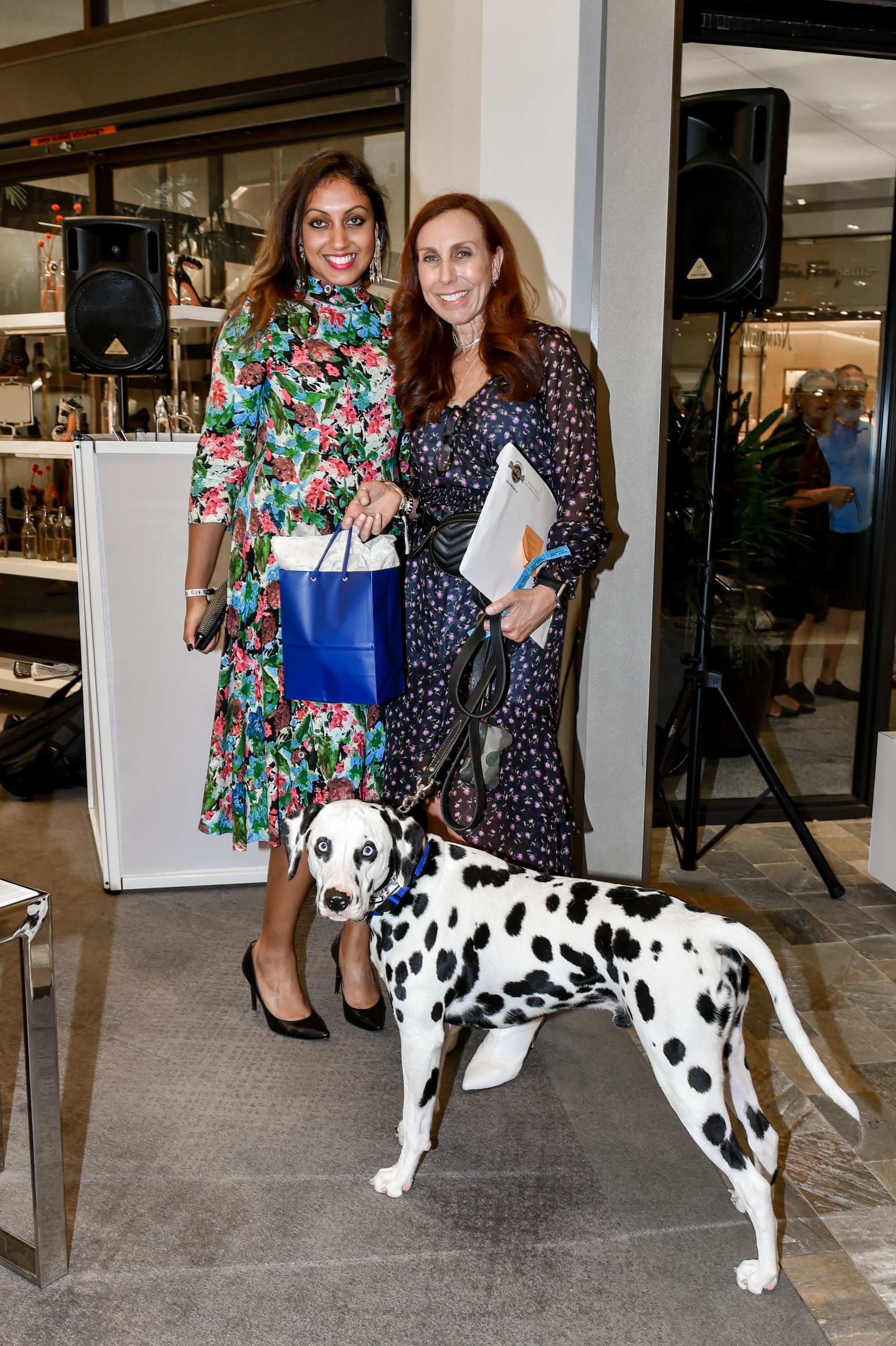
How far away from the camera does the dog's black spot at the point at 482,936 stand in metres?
1.79

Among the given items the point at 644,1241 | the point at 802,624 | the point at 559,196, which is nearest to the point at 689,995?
the point at 644,1241

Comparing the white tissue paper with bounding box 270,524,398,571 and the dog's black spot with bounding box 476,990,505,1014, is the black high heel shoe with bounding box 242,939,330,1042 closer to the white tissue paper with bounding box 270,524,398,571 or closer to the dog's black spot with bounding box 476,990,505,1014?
the dog's black spot with bounding box 476,990,505,1014

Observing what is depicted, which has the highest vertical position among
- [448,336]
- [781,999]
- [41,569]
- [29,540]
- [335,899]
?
[448,336]

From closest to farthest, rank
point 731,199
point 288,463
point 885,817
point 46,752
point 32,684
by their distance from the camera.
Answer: point 288,463 → point 731,199 → point 885,817 → point 46,752 → point 32,684

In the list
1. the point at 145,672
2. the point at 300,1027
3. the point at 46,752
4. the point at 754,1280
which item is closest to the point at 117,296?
the point at 145,672

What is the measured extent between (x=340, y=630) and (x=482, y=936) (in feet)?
2.08

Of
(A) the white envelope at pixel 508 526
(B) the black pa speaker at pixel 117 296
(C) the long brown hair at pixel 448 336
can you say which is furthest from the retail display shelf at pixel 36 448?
(A) the white envelope at pixel 508 526

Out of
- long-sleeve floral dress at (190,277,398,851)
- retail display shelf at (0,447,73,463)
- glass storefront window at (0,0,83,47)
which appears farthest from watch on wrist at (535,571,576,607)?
glass storefront window at (0,0,83,47)

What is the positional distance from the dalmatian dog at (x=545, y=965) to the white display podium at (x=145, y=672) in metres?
1.50

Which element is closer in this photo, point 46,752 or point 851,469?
point 851,469

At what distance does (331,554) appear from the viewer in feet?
6.70

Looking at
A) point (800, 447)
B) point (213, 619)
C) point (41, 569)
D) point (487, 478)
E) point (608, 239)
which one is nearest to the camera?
point (487, 478)

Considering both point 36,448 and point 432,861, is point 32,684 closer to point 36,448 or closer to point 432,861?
point 36,448

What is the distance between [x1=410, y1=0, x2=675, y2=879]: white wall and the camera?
2641 mm
